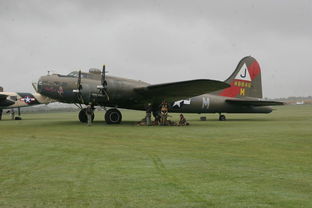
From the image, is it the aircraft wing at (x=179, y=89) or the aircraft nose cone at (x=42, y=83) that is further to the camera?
the aircraft nose cone at (x=42, y=83)

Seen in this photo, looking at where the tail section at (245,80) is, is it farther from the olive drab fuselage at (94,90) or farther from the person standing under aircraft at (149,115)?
the person standing under aircraft at (149,115)

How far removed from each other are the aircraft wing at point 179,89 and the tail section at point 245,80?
19.2ft

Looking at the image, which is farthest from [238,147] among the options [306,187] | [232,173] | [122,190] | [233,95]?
[233,95]

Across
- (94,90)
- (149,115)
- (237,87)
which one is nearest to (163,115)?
(149,115)

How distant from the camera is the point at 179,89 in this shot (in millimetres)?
20609

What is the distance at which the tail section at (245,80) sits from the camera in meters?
26.7

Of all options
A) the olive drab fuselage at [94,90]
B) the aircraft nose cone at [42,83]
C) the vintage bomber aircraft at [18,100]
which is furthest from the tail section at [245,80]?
the vintage bomber aircraft at [18,100]

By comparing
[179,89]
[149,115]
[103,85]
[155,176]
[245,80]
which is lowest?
[155,176]

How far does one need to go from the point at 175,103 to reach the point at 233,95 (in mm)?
5461

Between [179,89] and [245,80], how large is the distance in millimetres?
8747

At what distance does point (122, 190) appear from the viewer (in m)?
5.14

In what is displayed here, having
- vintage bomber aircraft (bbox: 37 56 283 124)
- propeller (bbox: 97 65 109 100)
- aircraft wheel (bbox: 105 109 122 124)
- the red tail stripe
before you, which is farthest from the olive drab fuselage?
the red tail stripe

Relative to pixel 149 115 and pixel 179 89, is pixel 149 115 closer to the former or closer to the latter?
pixel 149 115

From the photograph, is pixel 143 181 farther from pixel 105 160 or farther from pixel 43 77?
pixel 43 77
